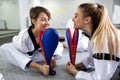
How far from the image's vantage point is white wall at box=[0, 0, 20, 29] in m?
4.66

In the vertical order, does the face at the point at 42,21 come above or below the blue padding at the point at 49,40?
above

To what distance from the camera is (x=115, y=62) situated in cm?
97

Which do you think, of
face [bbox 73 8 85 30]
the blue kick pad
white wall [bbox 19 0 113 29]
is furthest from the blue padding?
white wall [bbox 19 0 113 29]

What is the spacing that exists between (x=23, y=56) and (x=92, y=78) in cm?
70

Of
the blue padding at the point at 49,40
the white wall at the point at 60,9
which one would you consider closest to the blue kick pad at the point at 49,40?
the blue padding at the point at 49,40

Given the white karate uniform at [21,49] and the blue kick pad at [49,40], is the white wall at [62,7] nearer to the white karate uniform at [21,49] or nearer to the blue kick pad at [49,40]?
the white karate uniform at [21,49]

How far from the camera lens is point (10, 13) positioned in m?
4.77

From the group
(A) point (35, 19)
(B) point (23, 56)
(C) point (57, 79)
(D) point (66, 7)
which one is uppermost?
(D) point (66, 7)

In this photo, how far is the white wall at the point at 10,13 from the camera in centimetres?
466

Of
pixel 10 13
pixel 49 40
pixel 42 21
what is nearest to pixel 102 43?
pixel 49 40

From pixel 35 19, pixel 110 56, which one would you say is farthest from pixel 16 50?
pixel 110 56

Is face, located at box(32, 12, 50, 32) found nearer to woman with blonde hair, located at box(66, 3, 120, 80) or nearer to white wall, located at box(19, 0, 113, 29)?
woman with blonde hair, located at box(66, 3, 120, 80)

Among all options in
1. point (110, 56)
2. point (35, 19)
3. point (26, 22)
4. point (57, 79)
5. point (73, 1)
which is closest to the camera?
point (110, 56)

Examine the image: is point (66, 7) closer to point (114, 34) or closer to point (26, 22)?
point (26, 22)
